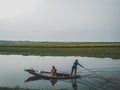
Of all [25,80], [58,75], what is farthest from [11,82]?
[58,75]

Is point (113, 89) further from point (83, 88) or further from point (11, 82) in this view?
point (11, 82)

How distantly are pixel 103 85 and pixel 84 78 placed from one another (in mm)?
3339

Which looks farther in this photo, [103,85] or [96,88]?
[103,85]

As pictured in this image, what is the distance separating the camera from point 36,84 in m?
19.7

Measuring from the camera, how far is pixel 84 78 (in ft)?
69.6

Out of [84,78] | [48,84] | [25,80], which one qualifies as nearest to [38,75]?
[25,80]

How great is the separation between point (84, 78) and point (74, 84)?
2.30m

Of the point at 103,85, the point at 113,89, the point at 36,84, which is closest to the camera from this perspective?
the point at 113,89

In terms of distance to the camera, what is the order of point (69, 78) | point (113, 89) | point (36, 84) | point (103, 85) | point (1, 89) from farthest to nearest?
1. point (69, 78)
2. point (36, 84)
3. point (103, 85)
4. point (113, 89)
5. point (1, 89)

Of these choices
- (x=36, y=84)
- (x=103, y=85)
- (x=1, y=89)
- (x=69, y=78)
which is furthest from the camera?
(x=69, y=78)

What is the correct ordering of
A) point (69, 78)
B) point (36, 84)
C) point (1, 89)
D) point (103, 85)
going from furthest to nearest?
point (69, 78) → point (36, 84) → point (103, 85) → point (1, 89)

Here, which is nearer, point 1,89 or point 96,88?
point 1,89

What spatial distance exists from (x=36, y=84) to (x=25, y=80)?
6.93 feet

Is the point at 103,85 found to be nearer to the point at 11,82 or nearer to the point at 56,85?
the point at 56,85
